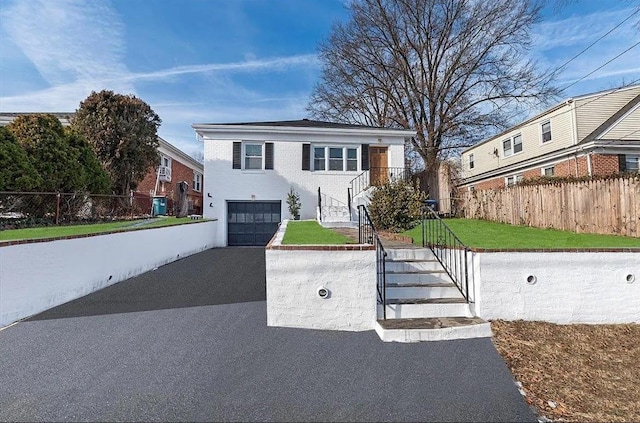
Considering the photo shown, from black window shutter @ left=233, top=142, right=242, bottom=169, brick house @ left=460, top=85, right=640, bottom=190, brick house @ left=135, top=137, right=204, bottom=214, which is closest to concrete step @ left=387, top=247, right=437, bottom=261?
black window shutter @ left=233, top=142, right=242, bottom=169

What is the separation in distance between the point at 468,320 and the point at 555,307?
4.79ft

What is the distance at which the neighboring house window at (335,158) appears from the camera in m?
15.5

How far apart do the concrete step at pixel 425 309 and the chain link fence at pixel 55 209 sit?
919 centimetres

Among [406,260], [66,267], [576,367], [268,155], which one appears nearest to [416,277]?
[406,260]

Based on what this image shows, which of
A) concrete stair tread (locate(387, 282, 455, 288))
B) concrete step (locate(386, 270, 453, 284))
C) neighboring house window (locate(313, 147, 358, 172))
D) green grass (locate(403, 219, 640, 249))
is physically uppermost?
neighboring house window (locate(313, 147, 358, 172))

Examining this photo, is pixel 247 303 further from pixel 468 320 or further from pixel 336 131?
pixel 336 131

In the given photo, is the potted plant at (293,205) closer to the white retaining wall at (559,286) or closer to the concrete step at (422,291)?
the concrete step at (422,291)

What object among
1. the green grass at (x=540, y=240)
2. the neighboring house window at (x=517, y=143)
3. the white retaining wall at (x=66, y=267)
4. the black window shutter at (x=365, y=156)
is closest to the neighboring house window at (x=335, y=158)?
the black window shutter at (x=365, y=156)

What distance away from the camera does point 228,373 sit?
3.52m

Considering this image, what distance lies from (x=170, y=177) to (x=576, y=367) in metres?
23.0

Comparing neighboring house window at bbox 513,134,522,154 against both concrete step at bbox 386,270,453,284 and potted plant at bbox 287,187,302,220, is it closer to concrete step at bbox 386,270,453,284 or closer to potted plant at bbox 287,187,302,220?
potted plant at bbox 287,187,302,220

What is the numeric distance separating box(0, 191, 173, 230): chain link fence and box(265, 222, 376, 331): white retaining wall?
7674 millimetres

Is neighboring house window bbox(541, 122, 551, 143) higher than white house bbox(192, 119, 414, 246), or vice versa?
neighboring house window bbox(541, 122, 551, 143)

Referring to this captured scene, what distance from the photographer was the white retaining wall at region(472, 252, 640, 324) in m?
4.96
